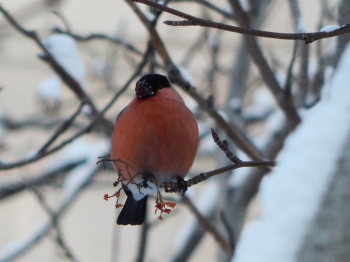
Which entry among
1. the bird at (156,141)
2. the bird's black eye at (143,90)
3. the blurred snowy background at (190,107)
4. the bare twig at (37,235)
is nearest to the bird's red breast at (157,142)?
the bird at (156,141)

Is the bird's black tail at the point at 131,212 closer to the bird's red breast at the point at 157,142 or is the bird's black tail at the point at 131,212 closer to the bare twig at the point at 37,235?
the bird's red breast at the point at 157,142

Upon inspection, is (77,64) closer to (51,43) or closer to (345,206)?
(51,43)

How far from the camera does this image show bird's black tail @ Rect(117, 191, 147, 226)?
156cm

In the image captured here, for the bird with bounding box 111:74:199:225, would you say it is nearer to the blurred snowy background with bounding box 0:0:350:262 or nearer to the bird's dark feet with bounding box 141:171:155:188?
the bird's dark feet with bounding box 141:171:155:188

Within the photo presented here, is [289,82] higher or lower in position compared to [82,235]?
lower

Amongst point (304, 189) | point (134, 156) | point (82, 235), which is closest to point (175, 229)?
point (82, 235)

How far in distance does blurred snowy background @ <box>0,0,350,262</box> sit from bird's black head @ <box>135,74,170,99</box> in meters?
0.12

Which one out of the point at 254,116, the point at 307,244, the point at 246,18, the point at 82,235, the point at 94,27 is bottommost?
the point at 307,244

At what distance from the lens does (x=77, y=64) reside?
1871 mm

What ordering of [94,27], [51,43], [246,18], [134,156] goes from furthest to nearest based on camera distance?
1. [94,27]
2. [51,43]
3. [246,18]
4. [134,156]

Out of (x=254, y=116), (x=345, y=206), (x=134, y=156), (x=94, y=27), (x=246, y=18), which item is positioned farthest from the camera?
(x=94, y=27)

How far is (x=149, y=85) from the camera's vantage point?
1598 millimetres

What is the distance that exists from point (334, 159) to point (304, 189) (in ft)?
0.17

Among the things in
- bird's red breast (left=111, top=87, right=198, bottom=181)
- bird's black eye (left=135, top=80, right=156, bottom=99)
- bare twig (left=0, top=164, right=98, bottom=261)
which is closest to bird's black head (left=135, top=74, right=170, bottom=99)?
bird's black eye (left=135, top=80, right=156, bottom=99)
